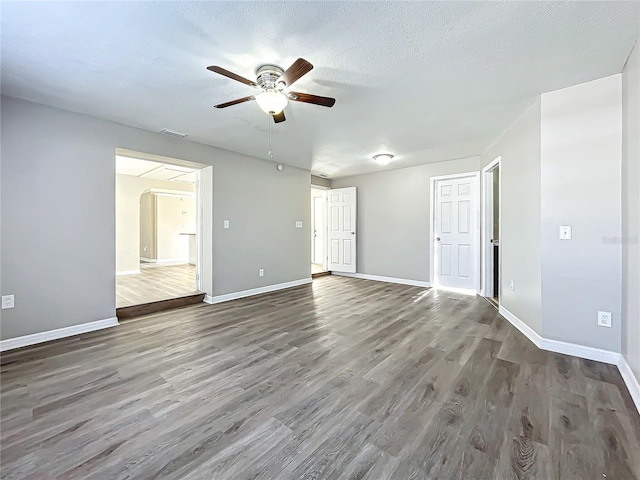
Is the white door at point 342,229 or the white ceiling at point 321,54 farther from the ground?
the white ceiling at point 321,54

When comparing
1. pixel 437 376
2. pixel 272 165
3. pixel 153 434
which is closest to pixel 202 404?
pixel 153 434

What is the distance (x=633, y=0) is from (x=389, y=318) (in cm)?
329

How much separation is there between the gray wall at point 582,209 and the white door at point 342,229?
13.5 ft

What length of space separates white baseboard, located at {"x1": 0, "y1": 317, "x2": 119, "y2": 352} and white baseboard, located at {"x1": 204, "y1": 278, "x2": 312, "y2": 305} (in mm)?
1275

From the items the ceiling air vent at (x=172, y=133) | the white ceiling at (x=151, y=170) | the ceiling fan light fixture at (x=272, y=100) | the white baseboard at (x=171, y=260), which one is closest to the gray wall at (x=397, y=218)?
the white ceiling at (x=151, y=170)

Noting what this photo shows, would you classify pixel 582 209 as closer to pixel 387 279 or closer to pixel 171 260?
pixel 387 279

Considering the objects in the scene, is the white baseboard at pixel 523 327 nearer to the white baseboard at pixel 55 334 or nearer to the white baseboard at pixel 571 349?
the white baseboard at pixel 571 349

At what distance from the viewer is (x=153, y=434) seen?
162 centimetres

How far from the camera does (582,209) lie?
8.19 ft

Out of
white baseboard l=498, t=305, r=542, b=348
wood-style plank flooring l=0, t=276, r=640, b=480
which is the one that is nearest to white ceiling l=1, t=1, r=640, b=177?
white baseboard l=498, t=305, r=542, b=348

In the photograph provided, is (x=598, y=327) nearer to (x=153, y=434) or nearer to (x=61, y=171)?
(x=153, y=434)

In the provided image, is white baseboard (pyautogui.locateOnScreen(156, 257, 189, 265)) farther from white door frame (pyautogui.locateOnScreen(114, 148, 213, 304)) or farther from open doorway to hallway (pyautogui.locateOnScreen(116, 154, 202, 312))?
white door frame (pyautogui.locateOnScreen(114, 148, 213, 304))

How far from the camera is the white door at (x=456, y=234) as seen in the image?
199 inches

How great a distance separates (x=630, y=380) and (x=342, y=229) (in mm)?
5210
